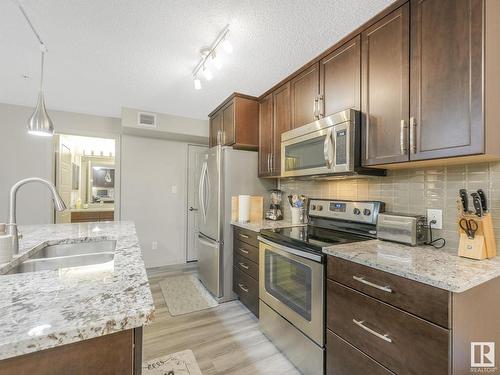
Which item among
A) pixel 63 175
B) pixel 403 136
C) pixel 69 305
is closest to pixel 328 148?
pixel 403 136

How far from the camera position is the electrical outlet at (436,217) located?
151 cm

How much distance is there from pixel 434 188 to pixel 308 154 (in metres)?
0.89

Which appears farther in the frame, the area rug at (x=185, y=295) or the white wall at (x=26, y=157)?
the white wall at (x=26, y=157)

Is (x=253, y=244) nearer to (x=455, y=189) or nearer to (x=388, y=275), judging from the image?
(x=388, y=275)

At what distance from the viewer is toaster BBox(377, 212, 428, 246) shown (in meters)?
1.49

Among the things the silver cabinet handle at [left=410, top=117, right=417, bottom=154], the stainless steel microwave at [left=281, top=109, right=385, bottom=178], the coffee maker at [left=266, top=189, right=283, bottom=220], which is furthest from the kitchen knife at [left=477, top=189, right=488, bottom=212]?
the coffee maker at [left=266, top=189, right=283, bottom=220]

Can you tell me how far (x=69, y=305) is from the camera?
0.64 meters

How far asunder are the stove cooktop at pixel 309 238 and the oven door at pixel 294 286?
0.14 feet

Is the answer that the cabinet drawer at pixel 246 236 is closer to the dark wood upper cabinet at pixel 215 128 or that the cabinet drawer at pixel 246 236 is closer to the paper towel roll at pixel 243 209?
the paper towel roll at pixel 243 209

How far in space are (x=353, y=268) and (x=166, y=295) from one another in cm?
231

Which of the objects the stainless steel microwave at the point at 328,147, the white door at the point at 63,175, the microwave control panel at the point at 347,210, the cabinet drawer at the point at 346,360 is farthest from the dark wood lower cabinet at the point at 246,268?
the white door at the point at 63,175

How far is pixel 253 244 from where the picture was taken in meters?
2.32

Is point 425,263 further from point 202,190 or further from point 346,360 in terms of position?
→ point 202,190

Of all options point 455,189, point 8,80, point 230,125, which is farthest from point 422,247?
point 8,80
